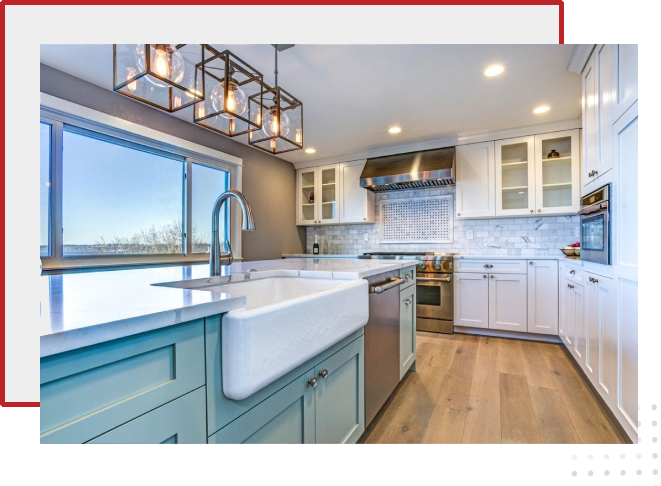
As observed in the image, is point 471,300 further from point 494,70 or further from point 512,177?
point 494,70

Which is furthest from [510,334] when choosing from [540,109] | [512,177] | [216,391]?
[216,391]

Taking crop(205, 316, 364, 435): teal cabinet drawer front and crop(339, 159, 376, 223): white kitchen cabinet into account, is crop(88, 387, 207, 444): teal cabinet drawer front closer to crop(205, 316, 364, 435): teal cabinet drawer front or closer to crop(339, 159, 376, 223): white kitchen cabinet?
crop(205, 316, 364, 435): teal cabinet drawer front

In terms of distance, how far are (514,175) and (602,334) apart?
2313 millimetres

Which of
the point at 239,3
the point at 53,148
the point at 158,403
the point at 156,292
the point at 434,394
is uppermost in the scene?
the point at 239,3

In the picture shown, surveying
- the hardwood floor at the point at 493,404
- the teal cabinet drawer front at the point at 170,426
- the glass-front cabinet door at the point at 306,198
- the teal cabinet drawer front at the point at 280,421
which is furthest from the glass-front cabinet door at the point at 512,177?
the teal cabinet drawer front at the point at 170,426

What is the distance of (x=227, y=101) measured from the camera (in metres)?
1.54

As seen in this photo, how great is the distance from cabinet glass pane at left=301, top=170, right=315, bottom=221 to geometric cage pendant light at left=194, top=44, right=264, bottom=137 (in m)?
2.91

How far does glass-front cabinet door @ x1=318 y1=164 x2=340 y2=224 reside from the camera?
4.54 metres

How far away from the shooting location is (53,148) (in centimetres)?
224

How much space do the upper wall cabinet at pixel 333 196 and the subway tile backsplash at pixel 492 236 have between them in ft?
1.00

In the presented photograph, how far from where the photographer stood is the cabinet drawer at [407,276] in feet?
6.93

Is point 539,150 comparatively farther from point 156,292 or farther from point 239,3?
point 156,292

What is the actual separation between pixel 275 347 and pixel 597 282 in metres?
1.95

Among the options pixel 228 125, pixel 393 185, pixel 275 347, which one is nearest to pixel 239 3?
pixel 228 125
